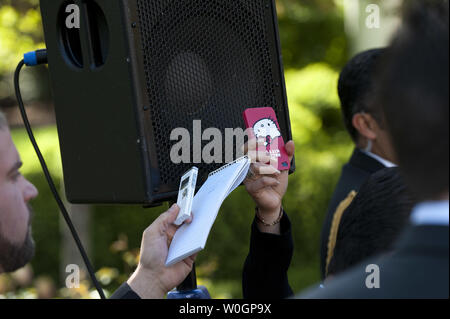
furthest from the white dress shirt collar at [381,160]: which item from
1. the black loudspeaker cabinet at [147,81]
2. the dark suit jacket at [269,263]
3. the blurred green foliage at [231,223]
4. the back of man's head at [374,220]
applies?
the blurred green foliage at [231,223]

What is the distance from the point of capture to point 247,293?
196 centimetres

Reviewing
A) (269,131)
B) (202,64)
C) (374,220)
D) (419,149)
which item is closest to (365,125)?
(269,131)

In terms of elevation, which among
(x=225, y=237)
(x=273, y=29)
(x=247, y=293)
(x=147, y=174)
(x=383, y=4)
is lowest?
(x=225, y=237)

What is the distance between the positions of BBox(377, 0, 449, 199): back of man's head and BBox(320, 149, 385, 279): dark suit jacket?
1.66m

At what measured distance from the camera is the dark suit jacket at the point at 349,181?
2.61m

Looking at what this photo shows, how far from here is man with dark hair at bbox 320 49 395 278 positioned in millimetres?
2766

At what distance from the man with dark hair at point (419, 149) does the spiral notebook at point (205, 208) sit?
0.42 metres

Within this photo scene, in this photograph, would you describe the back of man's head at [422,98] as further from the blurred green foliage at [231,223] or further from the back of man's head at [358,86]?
the blurred green foliage at [231,223]

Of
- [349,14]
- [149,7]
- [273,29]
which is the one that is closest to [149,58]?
[149,7]

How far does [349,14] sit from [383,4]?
260 centimetres

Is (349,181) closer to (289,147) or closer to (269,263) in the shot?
(269,263)

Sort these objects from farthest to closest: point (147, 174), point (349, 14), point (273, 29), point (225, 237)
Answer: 1. point (349, 14)
2. point (225, 237)
3. point (273, 29)
4. point (147, 174)
